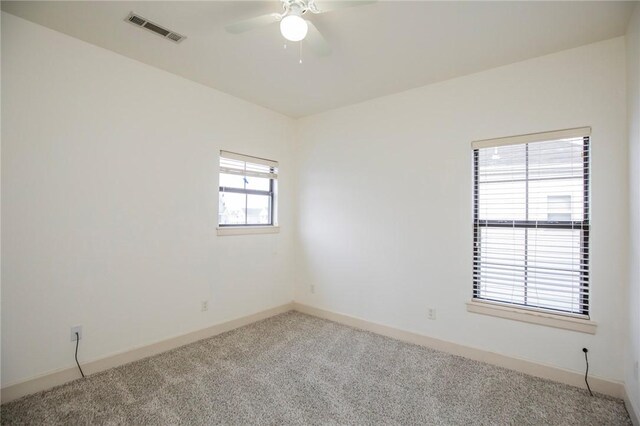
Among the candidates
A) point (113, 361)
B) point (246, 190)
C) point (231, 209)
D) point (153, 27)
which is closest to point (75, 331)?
point (113, 361)

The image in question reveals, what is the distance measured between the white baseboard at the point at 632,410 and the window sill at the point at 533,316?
18.2 inches

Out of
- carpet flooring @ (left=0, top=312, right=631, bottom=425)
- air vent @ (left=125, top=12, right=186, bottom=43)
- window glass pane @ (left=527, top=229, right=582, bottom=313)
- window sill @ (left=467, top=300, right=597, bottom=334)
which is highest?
air vent @ (left=125, top=12, right=186, bottom=43)

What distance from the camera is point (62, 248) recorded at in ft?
7.98

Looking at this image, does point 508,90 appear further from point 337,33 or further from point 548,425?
point 548,425

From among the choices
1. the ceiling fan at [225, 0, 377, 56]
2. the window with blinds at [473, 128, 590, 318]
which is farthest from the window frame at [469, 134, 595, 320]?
the ceiling fan at [225, 0, 377, 56]

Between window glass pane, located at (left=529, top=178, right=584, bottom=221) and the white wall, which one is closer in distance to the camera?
the white wall

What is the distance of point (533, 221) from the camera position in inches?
107

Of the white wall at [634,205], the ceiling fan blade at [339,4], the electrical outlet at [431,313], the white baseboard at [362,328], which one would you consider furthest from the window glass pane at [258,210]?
the white wall at [634,205]

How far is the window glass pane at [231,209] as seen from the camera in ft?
11.8

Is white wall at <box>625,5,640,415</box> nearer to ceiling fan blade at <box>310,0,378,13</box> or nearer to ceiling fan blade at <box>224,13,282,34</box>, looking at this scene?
ceiling fan blade at <box>310,0,378,13</box>

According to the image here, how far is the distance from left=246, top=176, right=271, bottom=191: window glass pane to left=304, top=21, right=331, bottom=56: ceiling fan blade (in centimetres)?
207

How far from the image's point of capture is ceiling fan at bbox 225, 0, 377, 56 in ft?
5.86

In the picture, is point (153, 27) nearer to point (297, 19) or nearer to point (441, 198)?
point (297, 19)

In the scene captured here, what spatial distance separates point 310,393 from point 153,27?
3055 millimetres
